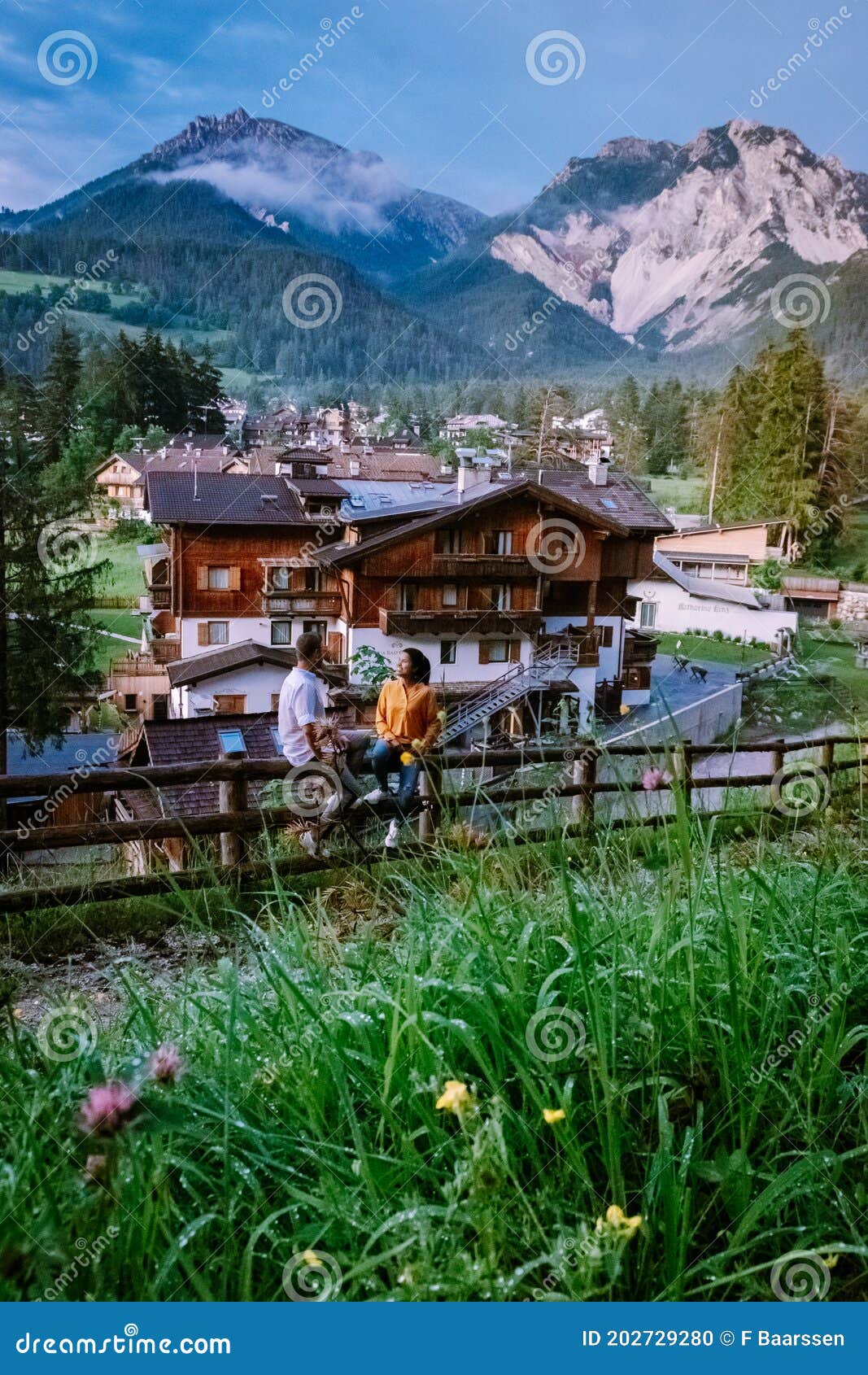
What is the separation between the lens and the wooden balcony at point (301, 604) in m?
3.36

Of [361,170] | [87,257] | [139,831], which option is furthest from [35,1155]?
[361,170]

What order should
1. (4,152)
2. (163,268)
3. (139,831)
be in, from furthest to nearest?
(163,268)
(4,152)
(139,831)

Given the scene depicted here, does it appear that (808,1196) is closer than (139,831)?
Yes

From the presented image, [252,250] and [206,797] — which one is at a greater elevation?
[252,250]

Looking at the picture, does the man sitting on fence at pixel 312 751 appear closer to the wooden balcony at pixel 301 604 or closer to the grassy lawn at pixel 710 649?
the wooden balcony at pixel 301 604

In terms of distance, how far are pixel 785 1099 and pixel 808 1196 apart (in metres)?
0.12

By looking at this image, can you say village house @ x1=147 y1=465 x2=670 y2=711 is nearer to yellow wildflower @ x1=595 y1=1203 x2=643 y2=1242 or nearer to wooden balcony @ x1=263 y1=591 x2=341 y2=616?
wooden balcony @ x1=263 y1=591 x2=341 y2=616

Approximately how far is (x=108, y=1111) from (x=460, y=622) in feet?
9.58

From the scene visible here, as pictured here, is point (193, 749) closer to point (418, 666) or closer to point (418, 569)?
point (418, 666)

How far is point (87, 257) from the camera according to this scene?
3.44 meters

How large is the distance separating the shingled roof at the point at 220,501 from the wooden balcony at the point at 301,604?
24 cm

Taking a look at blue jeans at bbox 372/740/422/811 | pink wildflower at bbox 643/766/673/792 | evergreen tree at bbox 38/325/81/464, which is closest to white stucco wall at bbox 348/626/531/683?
blue jeans at bbox 372/740/422/811

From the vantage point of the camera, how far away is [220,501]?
3.34 meters

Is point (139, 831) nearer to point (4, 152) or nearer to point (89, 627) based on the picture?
point (89, 627)
